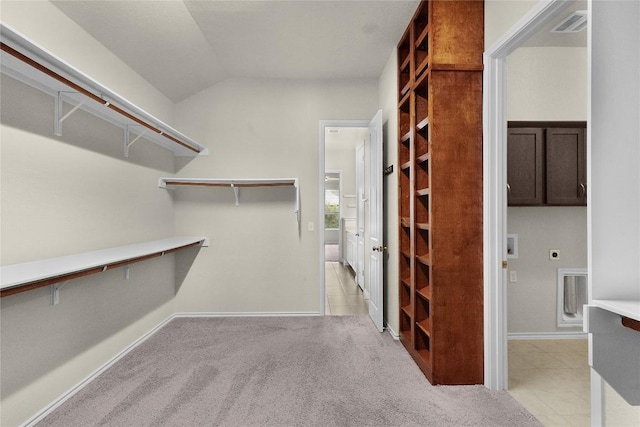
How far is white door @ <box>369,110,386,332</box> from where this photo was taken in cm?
346

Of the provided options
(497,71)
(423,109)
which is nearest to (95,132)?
(423,109)

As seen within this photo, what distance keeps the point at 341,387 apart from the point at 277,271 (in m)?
1.89

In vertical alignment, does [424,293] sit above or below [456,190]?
below

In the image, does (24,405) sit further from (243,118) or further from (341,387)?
(243,118)

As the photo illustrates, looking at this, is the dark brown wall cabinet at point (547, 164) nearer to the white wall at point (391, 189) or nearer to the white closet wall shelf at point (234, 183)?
the white wall at point (391, 189)

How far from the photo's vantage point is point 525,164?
3.08 metres

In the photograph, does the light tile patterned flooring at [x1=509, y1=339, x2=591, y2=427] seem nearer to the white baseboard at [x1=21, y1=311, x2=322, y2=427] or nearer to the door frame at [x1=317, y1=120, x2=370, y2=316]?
the door frame at [x1=317, y1=120, x2=370, y2=316]

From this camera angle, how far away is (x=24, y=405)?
191 cm

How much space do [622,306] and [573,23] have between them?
270 centimetres

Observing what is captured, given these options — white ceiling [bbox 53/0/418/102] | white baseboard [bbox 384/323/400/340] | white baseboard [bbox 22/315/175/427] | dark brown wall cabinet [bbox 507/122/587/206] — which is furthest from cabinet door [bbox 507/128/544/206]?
white baseboard [bbox 22/315/175/427]

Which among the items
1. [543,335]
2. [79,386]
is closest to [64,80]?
[79,386]

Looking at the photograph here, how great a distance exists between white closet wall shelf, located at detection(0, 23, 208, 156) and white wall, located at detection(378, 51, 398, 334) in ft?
6.80

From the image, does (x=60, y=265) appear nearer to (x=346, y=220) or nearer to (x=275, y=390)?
(x=275, y=390)

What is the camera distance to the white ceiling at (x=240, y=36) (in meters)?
2.56
